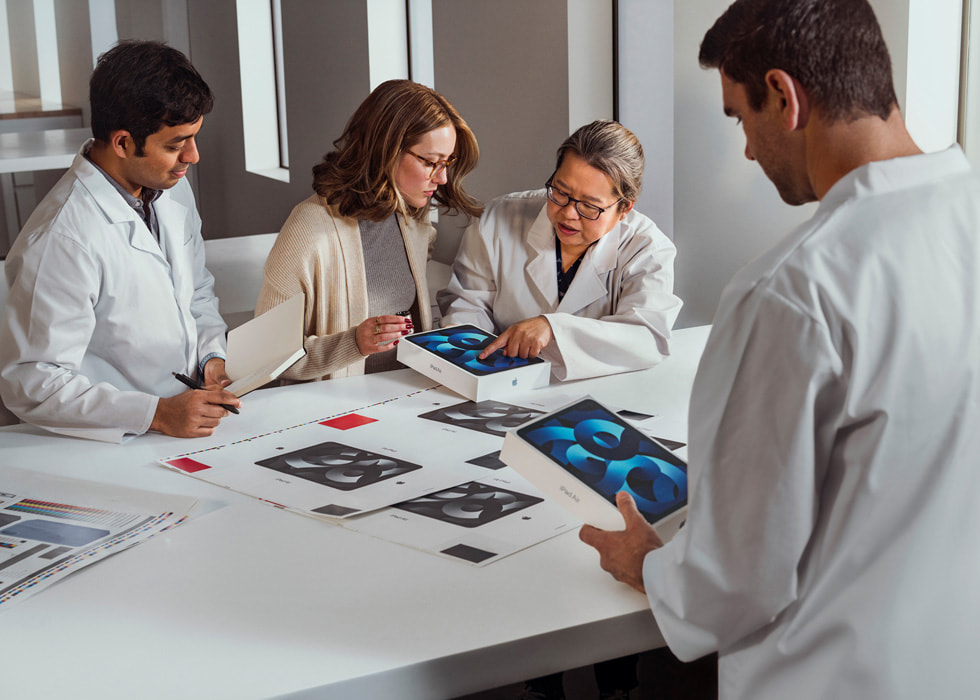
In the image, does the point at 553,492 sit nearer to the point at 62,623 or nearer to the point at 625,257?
the point at 62,623

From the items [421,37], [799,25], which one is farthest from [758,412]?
[421,37]

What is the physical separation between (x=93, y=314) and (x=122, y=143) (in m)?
0.37

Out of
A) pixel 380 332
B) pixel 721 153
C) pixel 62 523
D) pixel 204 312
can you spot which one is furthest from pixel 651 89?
pixel 62 523

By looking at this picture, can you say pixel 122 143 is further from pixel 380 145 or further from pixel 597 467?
pixel 597 467

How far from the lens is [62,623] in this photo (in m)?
1.22

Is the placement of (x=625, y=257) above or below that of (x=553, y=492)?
above

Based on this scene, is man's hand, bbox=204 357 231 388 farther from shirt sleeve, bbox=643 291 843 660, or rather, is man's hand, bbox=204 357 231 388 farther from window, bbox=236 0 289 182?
window, bbox=236 0 289 182

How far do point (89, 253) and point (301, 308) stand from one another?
47 cm

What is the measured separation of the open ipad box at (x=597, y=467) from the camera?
1.38 metres

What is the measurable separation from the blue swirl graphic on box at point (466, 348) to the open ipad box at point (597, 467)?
0.55 m

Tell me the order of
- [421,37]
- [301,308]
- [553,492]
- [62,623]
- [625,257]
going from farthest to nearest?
[421,37] → [625,257] → [301,308] → [553,492] → [62,623]

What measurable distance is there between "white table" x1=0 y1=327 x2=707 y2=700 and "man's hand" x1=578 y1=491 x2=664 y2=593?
1.2 inches

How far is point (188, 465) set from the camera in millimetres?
1737

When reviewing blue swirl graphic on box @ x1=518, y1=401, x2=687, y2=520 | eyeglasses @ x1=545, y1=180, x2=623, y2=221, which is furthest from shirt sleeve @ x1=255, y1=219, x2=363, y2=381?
blue swirl graphic on box @ x1=518, y1=401, x2=687, y2=520
